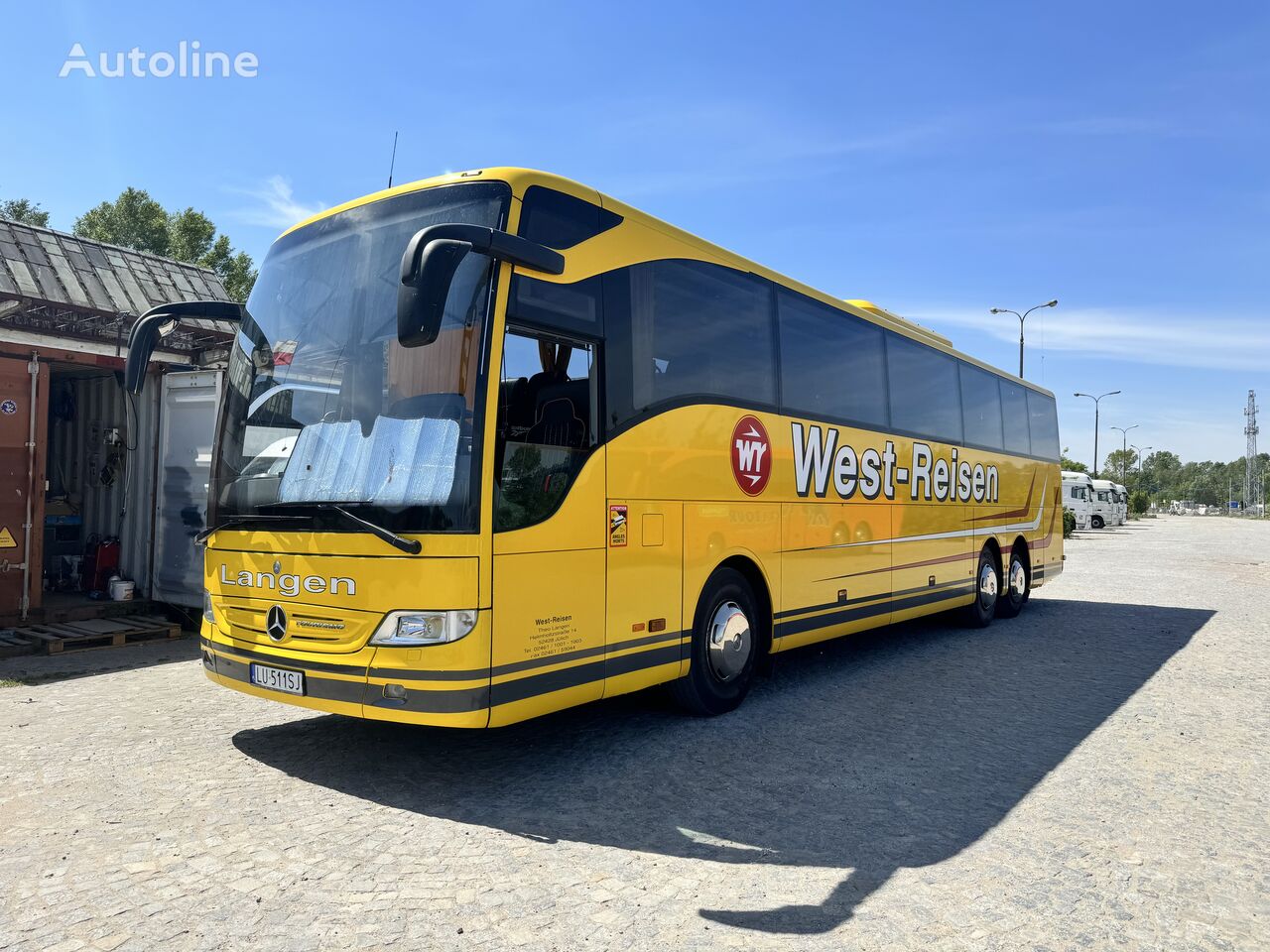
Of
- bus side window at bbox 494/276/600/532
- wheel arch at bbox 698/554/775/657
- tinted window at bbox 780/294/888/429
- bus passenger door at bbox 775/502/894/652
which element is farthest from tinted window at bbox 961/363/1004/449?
bus side window at bbox 494/276/600/532

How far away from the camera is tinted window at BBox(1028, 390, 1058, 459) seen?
14.2 metres

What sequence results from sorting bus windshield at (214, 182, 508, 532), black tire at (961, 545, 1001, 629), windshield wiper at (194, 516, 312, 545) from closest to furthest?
bus windshield at (214, 182, 508, 532) → windshield wiper at (194, 516, 312, 545) → black tire at (961, 545, 1001, 629)

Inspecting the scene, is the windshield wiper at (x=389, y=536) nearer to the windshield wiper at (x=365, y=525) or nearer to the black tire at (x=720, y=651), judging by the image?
the windshield wiper at (x=365, y=525)

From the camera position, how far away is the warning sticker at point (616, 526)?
555 centimetres

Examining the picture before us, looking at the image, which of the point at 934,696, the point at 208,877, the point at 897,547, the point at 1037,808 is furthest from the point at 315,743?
the point at 897,547

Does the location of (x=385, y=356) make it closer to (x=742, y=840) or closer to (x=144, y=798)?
(x=144, y=798)

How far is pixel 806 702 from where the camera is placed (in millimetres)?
7344

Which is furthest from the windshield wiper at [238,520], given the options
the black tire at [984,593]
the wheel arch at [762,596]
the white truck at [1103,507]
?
the white truck at [1103,507]

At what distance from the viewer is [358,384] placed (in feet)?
16.3

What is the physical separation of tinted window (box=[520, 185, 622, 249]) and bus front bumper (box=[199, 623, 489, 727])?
2490 mm

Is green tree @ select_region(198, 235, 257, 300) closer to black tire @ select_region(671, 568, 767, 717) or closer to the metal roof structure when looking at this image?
the metal roof structure

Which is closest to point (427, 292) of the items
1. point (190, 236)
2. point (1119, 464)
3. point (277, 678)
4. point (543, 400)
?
point (543, 400)

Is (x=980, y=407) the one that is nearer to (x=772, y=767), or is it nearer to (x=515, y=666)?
(x=772, y=767)

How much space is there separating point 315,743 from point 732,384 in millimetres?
3894
